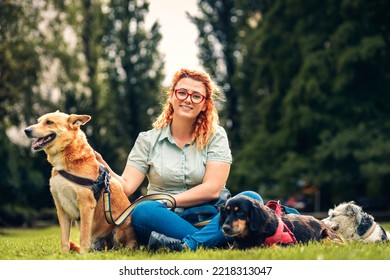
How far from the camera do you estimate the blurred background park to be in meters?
20.0

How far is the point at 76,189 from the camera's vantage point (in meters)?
5.44

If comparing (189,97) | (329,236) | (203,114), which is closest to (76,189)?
(189,97)

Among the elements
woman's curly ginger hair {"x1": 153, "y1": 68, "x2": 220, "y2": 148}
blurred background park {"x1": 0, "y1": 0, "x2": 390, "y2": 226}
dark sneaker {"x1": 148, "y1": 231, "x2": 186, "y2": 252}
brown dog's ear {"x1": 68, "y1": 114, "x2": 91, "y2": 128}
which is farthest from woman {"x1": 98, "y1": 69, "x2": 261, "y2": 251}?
blurred background park {"x1": 0, "y1": 0, "x2": 390, "y2": 226}

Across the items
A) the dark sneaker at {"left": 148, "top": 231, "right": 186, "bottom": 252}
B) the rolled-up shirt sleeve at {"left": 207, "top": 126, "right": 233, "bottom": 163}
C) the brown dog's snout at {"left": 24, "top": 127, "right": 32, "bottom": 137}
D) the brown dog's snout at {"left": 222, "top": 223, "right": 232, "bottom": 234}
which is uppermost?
the brown dog's snout at {"left": 24, "top": 127, "right": 32, "bottom": 137}

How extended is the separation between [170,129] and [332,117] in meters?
15.0

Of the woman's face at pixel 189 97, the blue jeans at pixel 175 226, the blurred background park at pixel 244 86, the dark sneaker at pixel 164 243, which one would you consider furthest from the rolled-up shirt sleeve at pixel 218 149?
the blurred background park at pixel 244 86

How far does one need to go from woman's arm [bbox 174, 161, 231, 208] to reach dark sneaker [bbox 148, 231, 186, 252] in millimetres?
536

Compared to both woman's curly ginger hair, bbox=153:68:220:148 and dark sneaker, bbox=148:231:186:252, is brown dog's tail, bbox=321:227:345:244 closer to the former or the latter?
woman's curly ginger hair, bbox=153:68:220:148

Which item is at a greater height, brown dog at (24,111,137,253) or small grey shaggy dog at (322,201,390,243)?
brown dog at (24,111,137,253)

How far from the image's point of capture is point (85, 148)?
18.7 feet

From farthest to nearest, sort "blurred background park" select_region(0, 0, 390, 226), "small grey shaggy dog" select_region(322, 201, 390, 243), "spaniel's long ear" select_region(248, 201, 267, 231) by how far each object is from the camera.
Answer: "blurred background park" select_region(0, 0, 390, 226)
"small grey shaggy dog" select_region(322, 201, 390, 243)
"spaniel's long ear" select_region(248, 201, 267, 231)

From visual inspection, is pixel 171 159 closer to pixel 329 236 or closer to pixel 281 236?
pixel 281 236

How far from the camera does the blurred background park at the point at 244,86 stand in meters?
20.0
